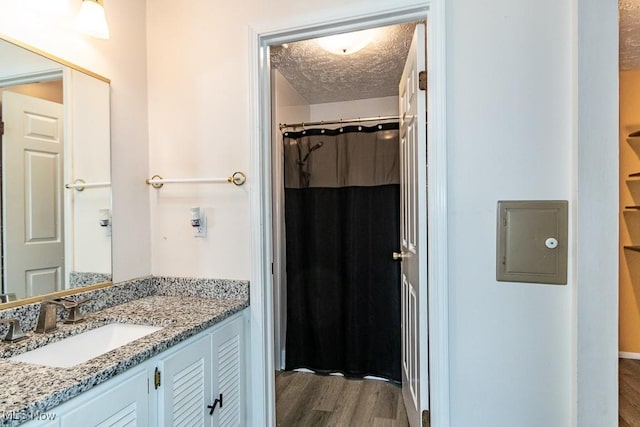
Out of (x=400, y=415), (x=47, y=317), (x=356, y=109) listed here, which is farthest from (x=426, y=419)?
(x=356, y=109)

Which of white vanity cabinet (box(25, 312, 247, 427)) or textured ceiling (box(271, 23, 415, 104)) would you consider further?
textured ceiling (box(271, 23, 415, 104))

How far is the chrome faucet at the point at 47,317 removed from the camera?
3.75 feet

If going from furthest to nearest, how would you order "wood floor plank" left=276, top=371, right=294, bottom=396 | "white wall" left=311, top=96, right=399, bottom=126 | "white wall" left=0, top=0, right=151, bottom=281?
"white wall" left=311, top=96, right=399, bottom=126 → "wood floor plank" left=276, top=371, right=294, bottom=396 → "white wall" left=0, top=0, right=151, bottom=281

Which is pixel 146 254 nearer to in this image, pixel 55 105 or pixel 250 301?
pixel 250 301

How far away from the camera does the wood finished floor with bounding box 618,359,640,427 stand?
6.62ft

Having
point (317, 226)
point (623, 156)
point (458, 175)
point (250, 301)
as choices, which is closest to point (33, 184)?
point (250, 301)

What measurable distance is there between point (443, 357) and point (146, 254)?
1.46 m

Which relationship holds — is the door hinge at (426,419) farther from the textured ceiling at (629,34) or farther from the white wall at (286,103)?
the textured ceiling at (629,34)

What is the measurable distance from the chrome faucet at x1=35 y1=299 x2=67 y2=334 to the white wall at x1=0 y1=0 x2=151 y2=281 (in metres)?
0.36

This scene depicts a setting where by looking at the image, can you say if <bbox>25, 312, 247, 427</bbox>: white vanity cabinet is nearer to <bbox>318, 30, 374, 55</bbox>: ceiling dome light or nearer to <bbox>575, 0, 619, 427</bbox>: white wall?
<bbox>575, 0, 619, 427</bbox>: white wall

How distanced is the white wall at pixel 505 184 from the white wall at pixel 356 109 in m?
1.72

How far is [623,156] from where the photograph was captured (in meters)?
2.85

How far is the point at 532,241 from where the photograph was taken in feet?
3.92

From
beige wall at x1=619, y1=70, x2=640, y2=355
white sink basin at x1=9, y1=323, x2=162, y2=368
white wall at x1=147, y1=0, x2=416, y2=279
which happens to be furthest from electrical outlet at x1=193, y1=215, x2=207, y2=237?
beige wall at x1=619, y1=70, x2=640, y2=355
